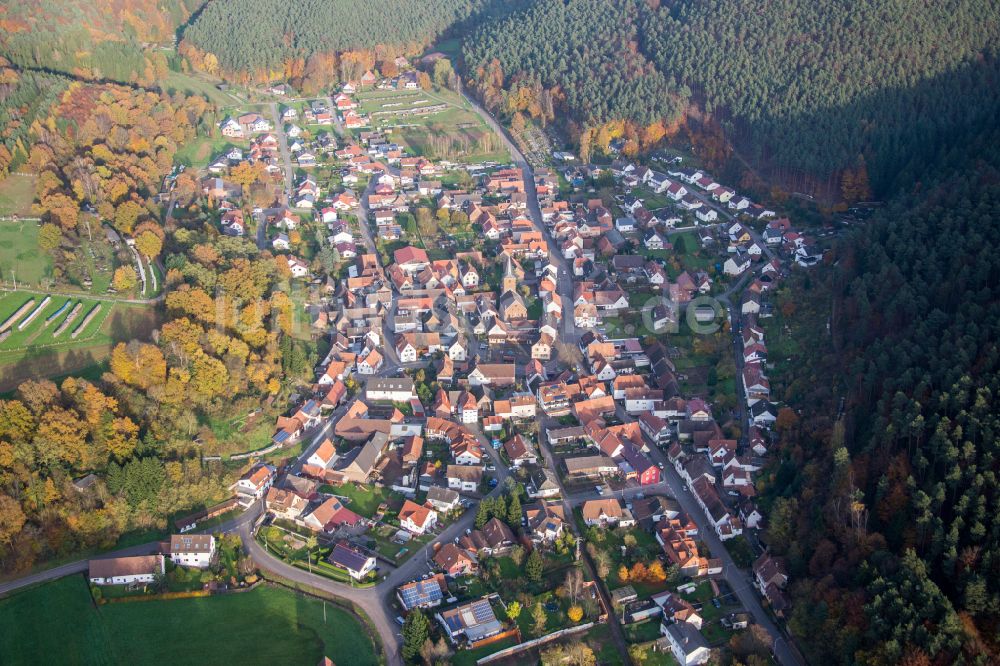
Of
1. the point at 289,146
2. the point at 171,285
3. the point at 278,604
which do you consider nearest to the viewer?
the point at 278,604

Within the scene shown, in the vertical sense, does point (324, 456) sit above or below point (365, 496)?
above

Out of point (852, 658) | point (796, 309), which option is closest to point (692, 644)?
point (852, 658)

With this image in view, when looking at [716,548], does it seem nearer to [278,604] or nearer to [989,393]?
[989,393]

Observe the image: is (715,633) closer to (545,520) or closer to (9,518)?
(545,520)

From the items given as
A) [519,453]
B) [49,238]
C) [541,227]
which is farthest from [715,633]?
[49,238]

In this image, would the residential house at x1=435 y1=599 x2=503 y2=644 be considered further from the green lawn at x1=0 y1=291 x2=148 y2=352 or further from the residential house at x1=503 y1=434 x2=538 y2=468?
the green lawn at x1=0 y1=291 x2=148 y2=352

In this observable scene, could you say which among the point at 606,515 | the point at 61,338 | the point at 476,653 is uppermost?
the point at 61,338

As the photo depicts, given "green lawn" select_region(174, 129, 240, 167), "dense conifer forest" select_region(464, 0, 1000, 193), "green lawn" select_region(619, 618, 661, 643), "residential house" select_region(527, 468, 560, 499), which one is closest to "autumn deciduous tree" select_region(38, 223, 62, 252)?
"green lawn" select_region(174, 129, 240, 167)

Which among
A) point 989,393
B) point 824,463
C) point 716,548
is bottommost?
point 716,548
